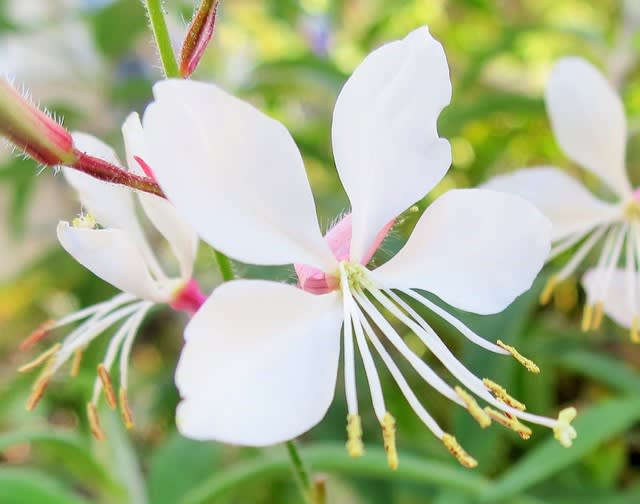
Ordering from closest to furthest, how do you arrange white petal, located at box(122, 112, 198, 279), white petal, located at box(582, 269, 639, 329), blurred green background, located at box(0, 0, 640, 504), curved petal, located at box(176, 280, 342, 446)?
1. curved petal, located at box(176, 280, 342, 446)
2. white petal, located at box(122, 112, 198, 279)
3. white petal, located at box(582, 269, 639, 329)
4. blurred green background, located at box(0, 0, 640, 504)

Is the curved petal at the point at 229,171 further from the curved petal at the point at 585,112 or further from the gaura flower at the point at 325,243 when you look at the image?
the curved petal at the point at 585,112

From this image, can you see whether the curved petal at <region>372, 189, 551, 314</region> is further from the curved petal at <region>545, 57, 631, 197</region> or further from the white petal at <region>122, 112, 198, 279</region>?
the curved petal at <region>545, 57, 631, 197</region>

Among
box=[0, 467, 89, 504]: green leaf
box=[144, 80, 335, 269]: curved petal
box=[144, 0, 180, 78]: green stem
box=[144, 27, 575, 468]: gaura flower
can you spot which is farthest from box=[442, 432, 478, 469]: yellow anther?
box=[0, 467, 89, 504]: green leaf

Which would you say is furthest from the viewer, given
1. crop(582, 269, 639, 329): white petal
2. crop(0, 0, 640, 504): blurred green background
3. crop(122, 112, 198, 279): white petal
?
crop(0, 0, 640, 504): blurred green background

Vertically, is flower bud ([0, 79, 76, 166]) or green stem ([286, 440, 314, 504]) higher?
flower bud ([0, 79, 76, 166])

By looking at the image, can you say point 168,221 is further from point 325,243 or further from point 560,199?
point 560,199

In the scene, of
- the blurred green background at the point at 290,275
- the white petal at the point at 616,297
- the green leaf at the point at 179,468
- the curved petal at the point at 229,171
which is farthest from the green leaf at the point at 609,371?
the curved petal at the point at 229,171
